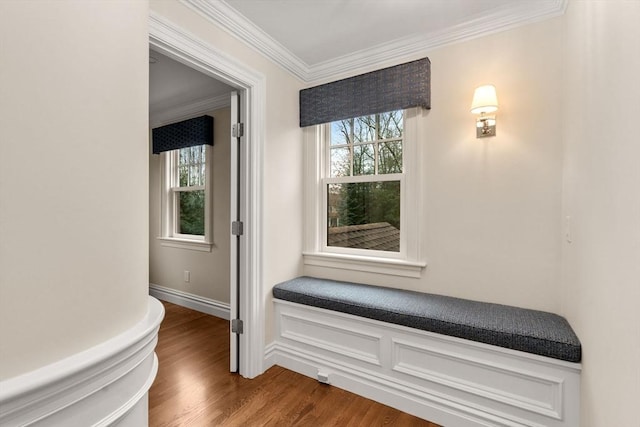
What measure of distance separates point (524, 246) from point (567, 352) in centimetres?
67

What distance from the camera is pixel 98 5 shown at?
2.29 ft

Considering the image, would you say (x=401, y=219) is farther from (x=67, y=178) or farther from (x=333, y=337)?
(x=67, y=178)


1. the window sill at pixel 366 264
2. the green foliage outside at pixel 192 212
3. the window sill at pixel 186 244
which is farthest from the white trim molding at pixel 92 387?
the green foliage outside at pixel 192 212

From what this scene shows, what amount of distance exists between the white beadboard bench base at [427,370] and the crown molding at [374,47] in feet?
6.44

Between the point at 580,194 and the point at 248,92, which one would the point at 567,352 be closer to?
the point at 580,194

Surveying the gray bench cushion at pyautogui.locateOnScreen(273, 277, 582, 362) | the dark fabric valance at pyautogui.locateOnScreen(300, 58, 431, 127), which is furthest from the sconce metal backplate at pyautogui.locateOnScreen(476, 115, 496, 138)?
the gray bench cushion at pyautogui.locateOnScreen(273, 277, 582, 362)

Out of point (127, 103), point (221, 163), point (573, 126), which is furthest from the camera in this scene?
point (221, 163)

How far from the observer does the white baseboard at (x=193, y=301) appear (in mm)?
3476

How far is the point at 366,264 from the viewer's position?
8.13 feet

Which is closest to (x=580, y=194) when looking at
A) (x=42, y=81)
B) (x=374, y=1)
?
(x=374, y=1)

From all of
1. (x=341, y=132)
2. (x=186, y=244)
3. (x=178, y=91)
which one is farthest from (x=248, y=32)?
(x=186, y=244)

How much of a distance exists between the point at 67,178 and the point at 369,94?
214 centimetres

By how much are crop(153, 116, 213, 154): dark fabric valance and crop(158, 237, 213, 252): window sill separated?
44.8 inches

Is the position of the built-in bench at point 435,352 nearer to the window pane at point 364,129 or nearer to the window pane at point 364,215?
the window pane at point 364,215
